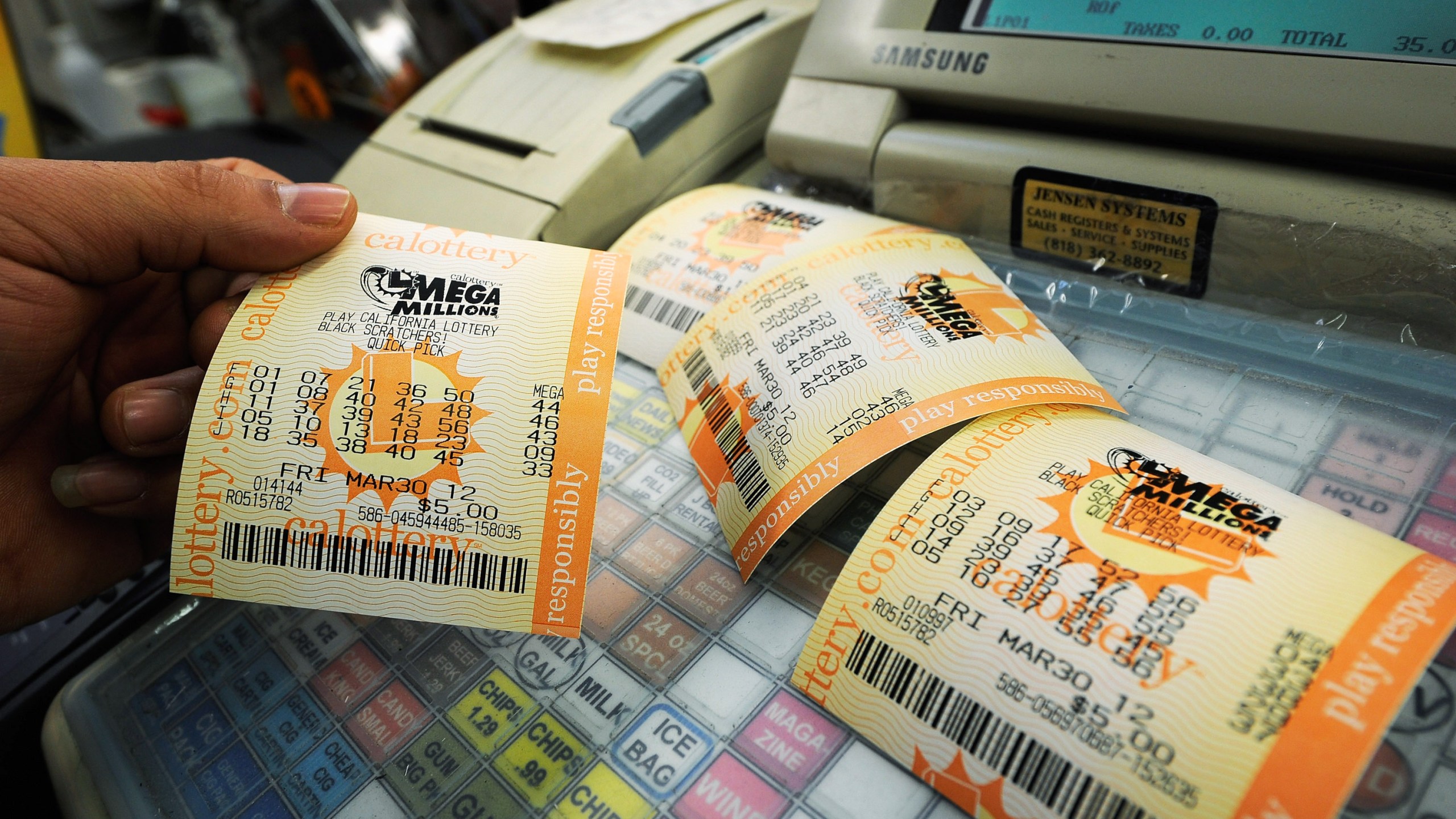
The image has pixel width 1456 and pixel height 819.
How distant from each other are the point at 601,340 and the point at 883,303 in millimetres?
214

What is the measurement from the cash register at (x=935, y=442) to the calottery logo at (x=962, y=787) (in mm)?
11

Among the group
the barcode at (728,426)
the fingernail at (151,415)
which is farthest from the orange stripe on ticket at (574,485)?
the fingernail at (151,415)

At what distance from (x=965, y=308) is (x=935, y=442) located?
107 mm

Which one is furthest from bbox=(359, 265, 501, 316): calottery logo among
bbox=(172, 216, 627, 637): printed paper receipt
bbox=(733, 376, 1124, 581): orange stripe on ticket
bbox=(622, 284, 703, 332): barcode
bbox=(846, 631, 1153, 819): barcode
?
bbox=(846, 631, 1153, 819): barcode

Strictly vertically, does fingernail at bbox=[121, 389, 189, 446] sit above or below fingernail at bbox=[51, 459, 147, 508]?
above

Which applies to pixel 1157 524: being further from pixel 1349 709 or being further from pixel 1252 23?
pixel 1252 23

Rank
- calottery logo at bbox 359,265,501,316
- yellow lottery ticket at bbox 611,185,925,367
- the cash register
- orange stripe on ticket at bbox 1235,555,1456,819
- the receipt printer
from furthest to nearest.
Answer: the receipt printer → yellow lottery ticket at bbox 611,185,925,367 → calottery logo at bbox 359,265,501,316 → the cash register → orange stripe on ticket at bbox 1235,555,1456,819

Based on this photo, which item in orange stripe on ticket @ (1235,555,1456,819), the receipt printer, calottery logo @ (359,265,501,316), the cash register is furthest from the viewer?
the receipt printer

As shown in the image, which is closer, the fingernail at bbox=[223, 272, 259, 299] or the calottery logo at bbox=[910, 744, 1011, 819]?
the calottery logo at bbox=[910, 744, 1011, 819]

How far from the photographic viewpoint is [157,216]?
627mm

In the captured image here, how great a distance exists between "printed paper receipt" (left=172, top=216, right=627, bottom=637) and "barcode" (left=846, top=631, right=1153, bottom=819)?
19cm

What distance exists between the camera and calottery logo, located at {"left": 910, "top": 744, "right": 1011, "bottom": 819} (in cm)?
44

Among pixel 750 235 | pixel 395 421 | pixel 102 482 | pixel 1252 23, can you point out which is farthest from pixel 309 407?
pixel 1252 23

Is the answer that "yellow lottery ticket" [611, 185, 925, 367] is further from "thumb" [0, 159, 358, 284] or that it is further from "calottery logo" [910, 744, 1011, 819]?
"calottery logo" [910, 744, 1011, 819]
